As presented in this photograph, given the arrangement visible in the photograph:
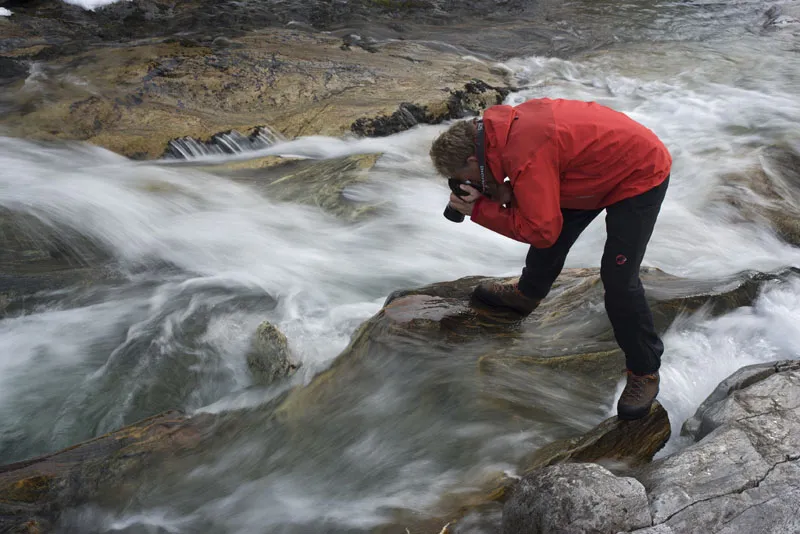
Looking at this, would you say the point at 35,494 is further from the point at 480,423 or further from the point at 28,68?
the point at 28,68

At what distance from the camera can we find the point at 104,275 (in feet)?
20.6

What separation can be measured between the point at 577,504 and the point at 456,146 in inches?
69.4

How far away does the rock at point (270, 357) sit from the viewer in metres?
4.93

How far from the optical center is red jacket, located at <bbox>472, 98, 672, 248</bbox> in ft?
9.92

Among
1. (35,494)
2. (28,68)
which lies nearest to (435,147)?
(35,494)

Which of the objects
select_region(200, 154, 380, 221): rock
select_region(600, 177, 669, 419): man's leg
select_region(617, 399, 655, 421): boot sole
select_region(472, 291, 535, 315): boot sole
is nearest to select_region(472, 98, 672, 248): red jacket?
select_region(600, 177, 669, 419): man's leg

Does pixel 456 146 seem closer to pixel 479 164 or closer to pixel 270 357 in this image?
pixel 479 164

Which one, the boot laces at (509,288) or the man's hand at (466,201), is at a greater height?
the man's hand at (466,201)

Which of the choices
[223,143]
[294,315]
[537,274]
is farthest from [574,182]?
[223,143]

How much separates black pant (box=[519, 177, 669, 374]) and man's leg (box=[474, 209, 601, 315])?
0.01 metres

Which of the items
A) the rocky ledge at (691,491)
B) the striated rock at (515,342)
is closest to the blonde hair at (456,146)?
the striated rock at (515,342)

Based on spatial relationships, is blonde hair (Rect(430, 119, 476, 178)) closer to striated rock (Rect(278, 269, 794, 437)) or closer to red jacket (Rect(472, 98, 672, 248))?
red jacket (Rect(472, 98, 672, 248))

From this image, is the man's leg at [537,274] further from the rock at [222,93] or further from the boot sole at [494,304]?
the rock at [222,93]

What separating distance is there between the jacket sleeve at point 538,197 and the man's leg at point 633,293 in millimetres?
433
